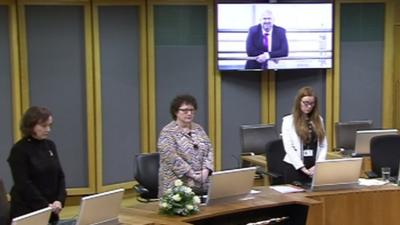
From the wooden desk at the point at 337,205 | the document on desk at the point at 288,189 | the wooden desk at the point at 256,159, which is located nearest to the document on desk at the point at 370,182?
the wooden desk at the point at 337,205

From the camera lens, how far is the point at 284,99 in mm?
8586

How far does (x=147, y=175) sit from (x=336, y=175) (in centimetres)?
156

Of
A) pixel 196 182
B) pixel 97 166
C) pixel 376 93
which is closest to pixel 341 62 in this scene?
pixel 376 93

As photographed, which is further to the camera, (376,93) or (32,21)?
(376,93)

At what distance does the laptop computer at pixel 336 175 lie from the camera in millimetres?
4812

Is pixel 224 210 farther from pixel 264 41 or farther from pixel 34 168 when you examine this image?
pixel 264 41

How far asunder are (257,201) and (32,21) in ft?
12.8

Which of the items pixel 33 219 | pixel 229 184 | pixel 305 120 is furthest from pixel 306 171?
pixel 33 219

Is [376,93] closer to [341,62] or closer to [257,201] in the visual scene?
[341,62]

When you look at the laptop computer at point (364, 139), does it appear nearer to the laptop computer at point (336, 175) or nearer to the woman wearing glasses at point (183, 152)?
the laptop computer at point (336, 175)

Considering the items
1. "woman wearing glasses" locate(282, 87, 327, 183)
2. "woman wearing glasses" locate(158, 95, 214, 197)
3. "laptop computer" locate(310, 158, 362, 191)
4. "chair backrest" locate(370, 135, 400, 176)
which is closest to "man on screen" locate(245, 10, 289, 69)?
"chair backrest" locate(370, 135, 400, 176)

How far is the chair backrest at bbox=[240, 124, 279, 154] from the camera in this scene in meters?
7.19

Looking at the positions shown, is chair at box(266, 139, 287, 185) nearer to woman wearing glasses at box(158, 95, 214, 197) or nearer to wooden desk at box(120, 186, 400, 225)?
wooden desk at box(120, 186, 400, 225)

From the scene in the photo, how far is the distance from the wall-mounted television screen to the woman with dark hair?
4.13 metres
